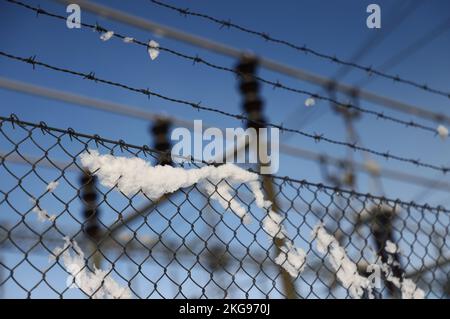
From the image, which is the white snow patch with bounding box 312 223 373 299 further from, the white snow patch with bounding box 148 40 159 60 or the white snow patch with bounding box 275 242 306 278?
the white snow patch with bounding box 148 40 159 60

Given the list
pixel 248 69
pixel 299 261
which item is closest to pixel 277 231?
pixel 299 261

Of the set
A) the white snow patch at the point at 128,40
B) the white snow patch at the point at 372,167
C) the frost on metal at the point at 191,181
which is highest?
the white snow patch at the point at 372,167

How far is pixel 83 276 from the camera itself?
6.59 feet

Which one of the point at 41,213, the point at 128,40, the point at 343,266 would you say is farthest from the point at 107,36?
the point at 343,266

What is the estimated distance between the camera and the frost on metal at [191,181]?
7.08 ft

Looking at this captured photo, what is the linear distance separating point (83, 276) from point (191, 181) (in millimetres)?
672

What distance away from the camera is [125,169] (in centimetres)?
221

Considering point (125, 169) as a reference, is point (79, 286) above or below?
below

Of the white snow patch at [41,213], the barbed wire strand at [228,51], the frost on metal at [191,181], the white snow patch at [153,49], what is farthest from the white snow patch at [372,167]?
the white snow patch at [41,213]

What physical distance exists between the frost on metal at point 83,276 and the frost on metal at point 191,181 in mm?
327

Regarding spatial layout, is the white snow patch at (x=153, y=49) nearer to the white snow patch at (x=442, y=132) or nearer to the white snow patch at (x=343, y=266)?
the white snow patch at (x=343, y=266)

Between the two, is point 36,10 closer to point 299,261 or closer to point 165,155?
point 165,155

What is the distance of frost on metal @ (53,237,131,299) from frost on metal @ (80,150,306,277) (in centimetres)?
33
